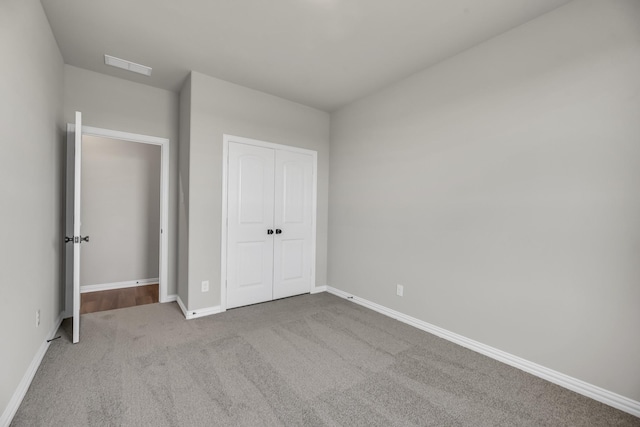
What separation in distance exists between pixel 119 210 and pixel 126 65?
7.18 feet

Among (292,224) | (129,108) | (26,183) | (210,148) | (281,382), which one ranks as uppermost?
(129,108)

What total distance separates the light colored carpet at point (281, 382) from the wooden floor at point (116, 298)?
0.51 meters

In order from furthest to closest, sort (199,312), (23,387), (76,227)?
(199,312) → (76,227) → (23,387)

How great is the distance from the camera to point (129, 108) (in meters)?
3.40

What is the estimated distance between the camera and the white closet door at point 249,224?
344 centimetres

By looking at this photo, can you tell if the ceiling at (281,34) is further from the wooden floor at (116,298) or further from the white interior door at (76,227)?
the wooden floor at (116,298)

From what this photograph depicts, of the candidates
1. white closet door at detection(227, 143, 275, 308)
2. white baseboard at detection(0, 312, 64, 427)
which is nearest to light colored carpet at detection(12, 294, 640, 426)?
white baseboard at detection(0, 312, 64, 427)

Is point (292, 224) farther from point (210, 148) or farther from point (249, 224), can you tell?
point (210, 148)

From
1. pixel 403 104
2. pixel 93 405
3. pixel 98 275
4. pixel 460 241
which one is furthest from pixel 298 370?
pixel 98 275

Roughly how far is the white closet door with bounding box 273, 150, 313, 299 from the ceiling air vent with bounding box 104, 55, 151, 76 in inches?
66.9

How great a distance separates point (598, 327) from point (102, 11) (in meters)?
4.29

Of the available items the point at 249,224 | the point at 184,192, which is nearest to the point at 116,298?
the point at 184,192

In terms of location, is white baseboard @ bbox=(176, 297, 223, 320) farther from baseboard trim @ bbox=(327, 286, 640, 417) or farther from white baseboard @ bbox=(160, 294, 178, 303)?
baseboard trim @ bbox=(327, 286, 640, 417)

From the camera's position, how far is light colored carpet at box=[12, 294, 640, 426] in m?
1.70
